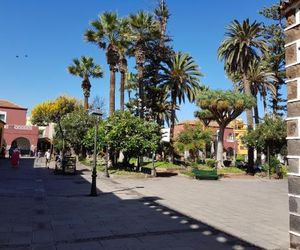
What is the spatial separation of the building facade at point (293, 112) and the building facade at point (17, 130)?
51.0 meters

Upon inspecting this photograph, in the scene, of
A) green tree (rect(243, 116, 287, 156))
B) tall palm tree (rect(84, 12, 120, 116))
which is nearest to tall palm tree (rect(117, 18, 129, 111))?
tall palm tree (rect(84, 12, 120, 116))

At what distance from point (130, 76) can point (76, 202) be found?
132ft

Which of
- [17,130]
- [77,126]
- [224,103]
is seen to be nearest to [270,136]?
[224,103]

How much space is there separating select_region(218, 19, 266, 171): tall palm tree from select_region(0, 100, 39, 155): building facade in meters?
31.9

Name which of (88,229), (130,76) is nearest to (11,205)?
(88,229)

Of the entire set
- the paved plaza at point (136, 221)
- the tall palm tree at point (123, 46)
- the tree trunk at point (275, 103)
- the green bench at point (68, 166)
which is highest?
the tall palm tree at point (123, 46)

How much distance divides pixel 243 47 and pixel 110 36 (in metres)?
13.3

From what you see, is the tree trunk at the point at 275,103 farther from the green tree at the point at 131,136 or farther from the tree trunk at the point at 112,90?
the green tree at the point at 131,136

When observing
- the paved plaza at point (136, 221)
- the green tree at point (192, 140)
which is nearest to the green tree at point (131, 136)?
the paved plaza at point (136, 221)

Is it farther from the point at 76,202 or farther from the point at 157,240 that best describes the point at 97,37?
the point at 157,240

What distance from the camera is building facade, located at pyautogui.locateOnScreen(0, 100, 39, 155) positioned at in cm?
5444

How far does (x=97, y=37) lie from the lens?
32.8 metres

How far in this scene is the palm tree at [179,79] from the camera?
39.8 meters

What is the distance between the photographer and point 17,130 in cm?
5481
